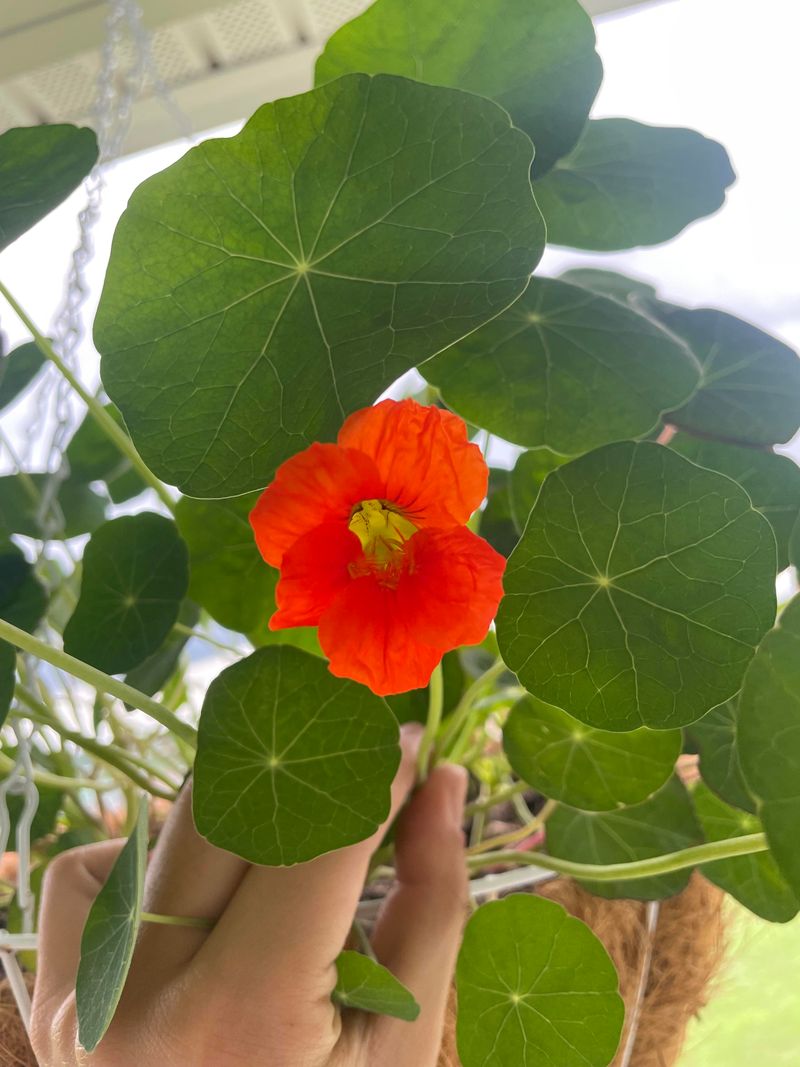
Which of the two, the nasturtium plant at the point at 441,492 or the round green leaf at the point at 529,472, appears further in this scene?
the round green leaf at the point at 529,472

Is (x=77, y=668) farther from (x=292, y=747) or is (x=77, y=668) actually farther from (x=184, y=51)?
(x=184, y=51)

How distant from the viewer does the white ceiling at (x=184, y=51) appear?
100 centimetres

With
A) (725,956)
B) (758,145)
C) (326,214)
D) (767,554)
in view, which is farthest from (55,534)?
(758,145)

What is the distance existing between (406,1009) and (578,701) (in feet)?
0.75

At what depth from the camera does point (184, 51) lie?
1.07 m

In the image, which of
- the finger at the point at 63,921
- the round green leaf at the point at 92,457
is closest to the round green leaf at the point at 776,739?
the finger at the point at 63,921

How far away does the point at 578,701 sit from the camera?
1.50ft

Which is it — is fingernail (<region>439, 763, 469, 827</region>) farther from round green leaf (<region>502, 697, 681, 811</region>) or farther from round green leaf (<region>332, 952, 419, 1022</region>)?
round green leaf (<region>332, 952, 419, 1022</region>)

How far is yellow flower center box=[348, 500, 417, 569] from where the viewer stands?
48cm

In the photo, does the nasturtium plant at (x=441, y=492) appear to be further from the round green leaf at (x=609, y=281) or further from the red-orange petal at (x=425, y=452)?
the round green leaf at (x=609, y=281)

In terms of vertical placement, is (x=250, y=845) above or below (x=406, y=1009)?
above

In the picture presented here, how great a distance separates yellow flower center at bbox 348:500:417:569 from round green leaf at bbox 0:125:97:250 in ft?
0.92

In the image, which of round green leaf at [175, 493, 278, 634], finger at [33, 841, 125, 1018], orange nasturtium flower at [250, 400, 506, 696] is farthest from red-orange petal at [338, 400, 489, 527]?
finger at [33, 841, 125, 1018]

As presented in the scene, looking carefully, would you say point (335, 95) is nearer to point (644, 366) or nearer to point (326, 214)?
point (326, 214)
